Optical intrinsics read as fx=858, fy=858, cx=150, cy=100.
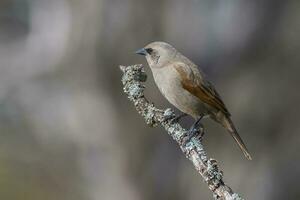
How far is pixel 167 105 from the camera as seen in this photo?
896 cm

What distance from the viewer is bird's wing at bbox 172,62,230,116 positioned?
5289mm

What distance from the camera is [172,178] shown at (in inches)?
385

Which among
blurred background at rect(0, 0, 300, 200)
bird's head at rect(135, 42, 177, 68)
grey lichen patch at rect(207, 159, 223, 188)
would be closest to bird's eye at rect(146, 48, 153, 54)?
bird's head at rect(135, 42, 177, 68)

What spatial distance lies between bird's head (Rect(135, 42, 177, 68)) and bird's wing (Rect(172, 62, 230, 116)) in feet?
0.62

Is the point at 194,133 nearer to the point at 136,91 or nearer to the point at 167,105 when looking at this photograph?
the point at 136,91

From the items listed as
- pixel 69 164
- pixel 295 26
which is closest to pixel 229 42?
pixel 295 26

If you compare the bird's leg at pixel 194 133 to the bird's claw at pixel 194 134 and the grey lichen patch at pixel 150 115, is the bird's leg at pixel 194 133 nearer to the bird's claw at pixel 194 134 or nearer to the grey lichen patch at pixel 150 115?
the bird's claw at pixel 194 134

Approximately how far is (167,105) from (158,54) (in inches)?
132

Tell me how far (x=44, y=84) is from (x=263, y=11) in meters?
3.15

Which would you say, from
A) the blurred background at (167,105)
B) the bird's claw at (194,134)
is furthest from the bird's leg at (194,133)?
the blurred background at (167,105)

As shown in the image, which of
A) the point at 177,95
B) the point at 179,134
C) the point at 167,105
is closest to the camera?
the point at 179,134

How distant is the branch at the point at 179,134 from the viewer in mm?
3242

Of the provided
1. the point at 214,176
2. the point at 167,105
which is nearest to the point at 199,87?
the point at 214,176

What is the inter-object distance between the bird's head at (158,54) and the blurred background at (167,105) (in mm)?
3344
